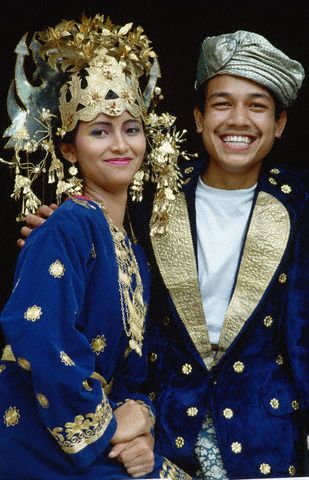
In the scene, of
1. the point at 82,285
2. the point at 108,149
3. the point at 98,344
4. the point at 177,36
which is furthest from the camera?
the point at 177,36

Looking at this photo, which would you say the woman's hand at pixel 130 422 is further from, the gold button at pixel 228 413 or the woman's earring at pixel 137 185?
the woman's earring at pixel 137 185

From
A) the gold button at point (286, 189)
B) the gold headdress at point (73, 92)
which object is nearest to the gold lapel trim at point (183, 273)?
the gold headdress at point (73, 92)

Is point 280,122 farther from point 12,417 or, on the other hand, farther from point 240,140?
point 12,417

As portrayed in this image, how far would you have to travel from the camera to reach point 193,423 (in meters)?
3.80

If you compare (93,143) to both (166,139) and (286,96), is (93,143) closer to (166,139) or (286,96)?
(166,139)

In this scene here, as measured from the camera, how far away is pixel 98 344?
11.4 ft

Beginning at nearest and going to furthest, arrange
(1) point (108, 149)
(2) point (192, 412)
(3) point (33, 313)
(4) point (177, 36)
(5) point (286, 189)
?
(3) point (33, 313), (1) point (108, 149), (2) point (192, 412), (5) point (286, 189), (4) point (177, 36)

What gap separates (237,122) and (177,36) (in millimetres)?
1207

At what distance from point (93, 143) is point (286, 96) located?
827 mm

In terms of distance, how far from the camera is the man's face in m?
3.96

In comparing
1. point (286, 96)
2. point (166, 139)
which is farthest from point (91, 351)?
point (286, 96)

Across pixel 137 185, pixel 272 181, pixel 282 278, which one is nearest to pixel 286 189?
pixel 272 181

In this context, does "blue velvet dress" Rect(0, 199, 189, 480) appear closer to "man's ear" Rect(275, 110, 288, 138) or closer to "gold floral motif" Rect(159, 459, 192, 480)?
"gold floral motif" Rect(159, 459, 192, 480)

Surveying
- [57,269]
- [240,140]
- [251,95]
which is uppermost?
[251,95]
